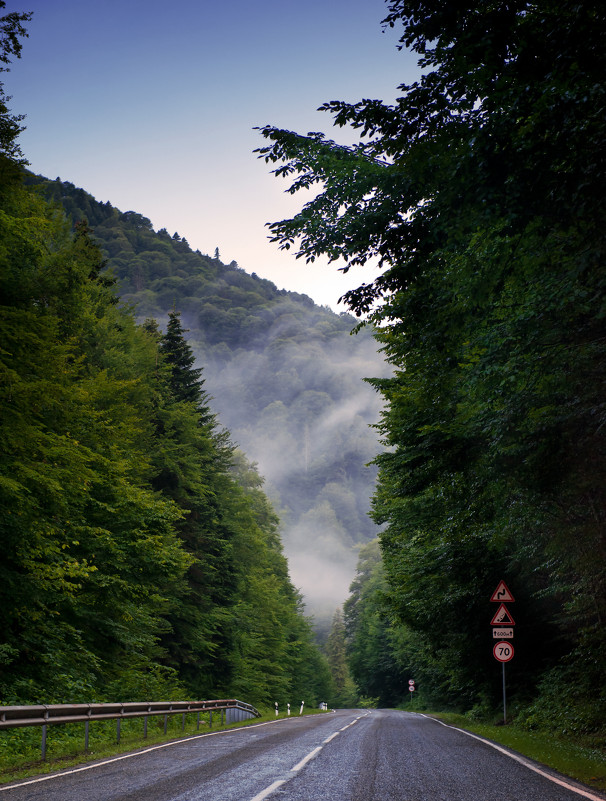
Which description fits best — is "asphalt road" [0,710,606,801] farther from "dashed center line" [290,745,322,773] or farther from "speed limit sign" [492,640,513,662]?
"speed limit sign" [492,640,513,662]

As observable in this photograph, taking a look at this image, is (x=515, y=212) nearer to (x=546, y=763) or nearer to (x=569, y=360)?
(x=569, y=360)

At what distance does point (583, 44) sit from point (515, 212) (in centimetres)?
176

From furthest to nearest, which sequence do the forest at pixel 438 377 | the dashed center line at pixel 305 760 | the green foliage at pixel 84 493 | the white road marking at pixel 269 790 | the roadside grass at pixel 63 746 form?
the green foliage at pixel 84 493 → the roadside grass at pixel 63 746 → the dashed center line at pixel 305 760 → the forest at pixel 438 377 → the white road marking at pixel 269 790

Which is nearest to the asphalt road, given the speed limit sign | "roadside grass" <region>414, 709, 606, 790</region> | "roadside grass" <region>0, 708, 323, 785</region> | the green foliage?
"roadside grass" <region>414, 709, 606, 790</region>

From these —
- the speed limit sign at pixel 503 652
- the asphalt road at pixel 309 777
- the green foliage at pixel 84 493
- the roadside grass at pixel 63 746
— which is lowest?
the roadside grass at pixel 63 746

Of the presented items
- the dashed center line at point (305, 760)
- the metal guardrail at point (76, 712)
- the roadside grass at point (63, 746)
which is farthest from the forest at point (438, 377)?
the dashed center line at point (305, 760)

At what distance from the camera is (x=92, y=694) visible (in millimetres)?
15195

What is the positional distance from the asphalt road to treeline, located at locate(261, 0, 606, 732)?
4.19 meters

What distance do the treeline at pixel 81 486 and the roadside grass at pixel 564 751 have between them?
9.50 m

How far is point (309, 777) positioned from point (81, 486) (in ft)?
25.9

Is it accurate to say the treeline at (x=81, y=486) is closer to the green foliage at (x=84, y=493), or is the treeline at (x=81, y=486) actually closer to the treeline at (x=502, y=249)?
the green foliage at (x=84, y=493)

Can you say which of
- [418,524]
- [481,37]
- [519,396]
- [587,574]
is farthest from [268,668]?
[481,37]

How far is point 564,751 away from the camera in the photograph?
35.6 feet

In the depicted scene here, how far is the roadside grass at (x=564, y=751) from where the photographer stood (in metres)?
8.34
